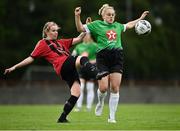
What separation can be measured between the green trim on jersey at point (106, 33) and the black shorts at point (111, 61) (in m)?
0.12

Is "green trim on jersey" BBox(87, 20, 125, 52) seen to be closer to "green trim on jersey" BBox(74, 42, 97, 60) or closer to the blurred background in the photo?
"green trim on jersey" BBox(74, 42, 97, 60)

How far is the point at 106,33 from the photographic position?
667 inches

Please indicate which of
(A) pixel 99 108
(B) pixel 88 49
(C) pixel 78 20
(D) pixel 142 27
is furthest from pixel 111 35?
(B) pixel 88 49

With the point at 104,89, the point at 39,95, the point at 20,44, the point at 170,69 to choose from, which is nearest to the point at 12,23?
the point at 20,44

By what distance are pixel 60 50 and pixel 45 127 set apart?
212 cm

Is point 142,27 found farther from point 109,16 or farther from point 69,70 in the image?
point 69,70

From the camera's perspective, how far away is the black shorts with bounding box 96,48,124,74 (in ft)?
55.4

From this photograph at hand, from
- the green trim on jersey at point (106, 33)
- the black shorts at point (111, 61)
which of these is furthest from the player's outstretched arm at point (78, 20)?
the black shorts at point (111, 61)

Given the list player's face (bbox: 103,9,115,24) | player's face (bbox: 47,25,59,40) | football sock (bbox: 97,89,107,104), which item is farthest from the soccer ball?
player's face (bbox: 47,25,59,40)

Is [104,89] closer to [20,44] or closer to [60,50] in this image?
[60,50]

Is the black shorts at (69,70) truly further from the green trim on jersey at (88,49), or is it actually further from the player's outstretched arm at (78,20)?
the green trim on jersey at (88,49)

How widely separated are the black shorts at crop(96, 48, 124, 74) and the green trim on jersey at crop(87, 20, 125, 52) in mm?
117

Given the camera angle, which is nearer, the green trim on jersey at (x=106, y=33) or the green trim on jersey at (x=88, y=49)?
the green trim on jersey at (x=106, y=33)

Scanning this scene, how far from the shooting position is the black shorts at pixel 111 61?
1689 centimetres
